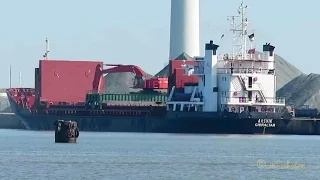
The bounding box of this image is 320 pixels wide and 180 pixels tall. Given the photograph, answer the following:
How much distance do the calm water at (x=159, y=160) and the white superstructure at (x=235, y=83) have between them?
1857 centimetres

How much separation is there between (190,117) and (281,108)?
905 centimetres

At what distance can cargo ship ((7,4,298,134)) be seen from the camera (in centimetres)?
11375

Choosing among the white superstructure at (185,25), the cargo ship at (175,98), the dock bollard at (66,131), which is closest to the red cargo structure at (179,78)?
the cargo ship at (175,98)

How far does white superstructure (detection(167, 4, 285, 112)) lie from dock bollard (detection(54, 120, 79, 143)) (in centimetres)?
2721

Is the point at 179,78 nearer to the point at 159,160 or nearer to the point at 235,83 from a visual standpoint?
the point at 235,83

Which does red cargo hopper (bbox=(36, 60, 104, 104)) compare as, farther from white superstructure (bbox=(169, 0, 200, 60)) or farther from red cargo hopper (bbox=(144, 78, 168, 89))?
white superstructure (bbox=(169, 0, 200, 60))

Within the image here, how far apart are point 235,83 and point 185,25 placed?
156 feet

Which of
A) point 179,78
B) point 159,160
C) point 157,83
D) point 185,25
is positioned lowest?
point 159,160

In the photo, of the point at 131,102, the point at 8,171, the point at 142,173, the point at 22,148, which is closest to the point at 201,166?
the point at 142,173

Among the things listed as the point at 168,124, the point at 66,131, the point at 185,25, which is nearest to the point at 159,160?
the point at 66,131

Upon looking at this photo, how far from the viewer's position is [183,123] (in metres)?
115

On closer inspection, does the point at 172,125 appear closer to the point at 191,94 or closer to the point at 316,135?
the point at 191,94

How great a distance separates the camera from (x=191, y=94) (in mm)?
119562

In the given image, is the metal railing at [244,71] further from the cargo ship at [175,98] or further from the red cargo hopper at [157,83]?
the red cargo hopper at [157,83]
